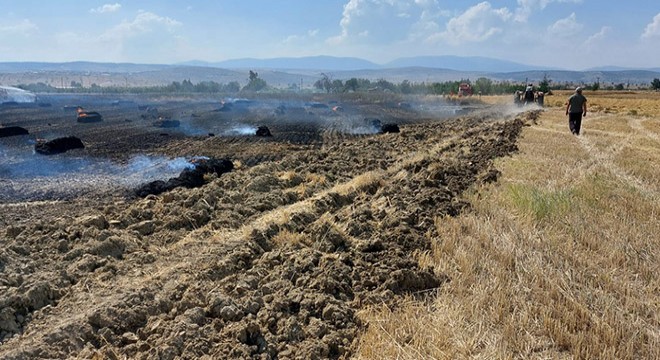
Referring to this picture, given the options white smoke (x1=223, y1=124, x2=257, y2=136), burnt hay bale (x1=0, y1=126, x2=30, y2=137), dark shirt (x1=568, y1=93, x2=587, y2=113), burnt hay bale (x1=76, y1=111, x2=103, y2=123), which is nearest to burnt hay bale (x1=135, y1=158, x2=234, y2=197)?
white smoke (x1=223, y1=124, x2=257, y2=136)

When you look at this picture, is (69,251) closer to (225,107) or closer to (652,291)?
(652,291)

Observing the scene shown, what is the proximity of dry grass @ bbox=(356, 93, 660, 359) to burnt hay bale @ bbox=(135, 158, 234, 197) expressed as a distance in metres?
6.54

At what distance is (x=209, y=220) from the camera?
25.9ft

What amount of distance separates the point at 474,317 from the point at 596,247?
2569 millimetres

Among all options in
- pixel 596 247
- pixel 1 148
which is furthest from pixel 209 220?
pixel 1 148

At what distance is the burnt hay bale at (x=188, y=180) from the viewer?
10758 mm

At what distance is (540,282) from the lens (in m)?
4.77

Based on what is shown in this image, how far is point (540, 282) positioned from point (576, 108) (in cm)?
1542

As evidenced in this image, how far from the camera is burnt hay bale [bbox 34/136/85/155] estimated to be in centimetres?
1692

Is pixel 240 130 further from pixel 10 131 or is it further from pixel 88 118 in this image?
pixel 88 118

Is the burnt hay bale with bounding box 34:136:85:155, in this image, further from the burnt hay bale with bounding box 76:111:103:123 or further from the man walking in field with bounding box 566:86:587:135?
the man walking in field with bounding box 566:86:587:135

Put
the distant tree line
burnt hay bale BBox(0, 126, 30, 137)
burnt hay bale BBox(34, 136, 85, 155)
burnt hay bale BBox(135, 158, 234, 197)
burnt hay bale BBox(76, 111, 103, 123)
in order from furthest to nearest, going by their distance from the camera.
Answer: the distant tree line, burnt hay bale BBox(76, 111, 103, 123), burnt hay bale BBox(0, 126, 30, 137), burnt hay bale BBox(34, 136, 85, 155), burnt hay bale BBox(135, 158, 234, 197)

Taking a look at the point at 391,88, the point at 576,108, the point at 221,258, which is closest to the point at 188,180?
the point at 221,258

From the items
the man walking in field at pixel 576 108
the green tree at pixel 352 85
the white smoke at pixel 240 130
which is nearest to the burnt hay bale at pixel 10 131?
the white smoke at pixel 240 130
